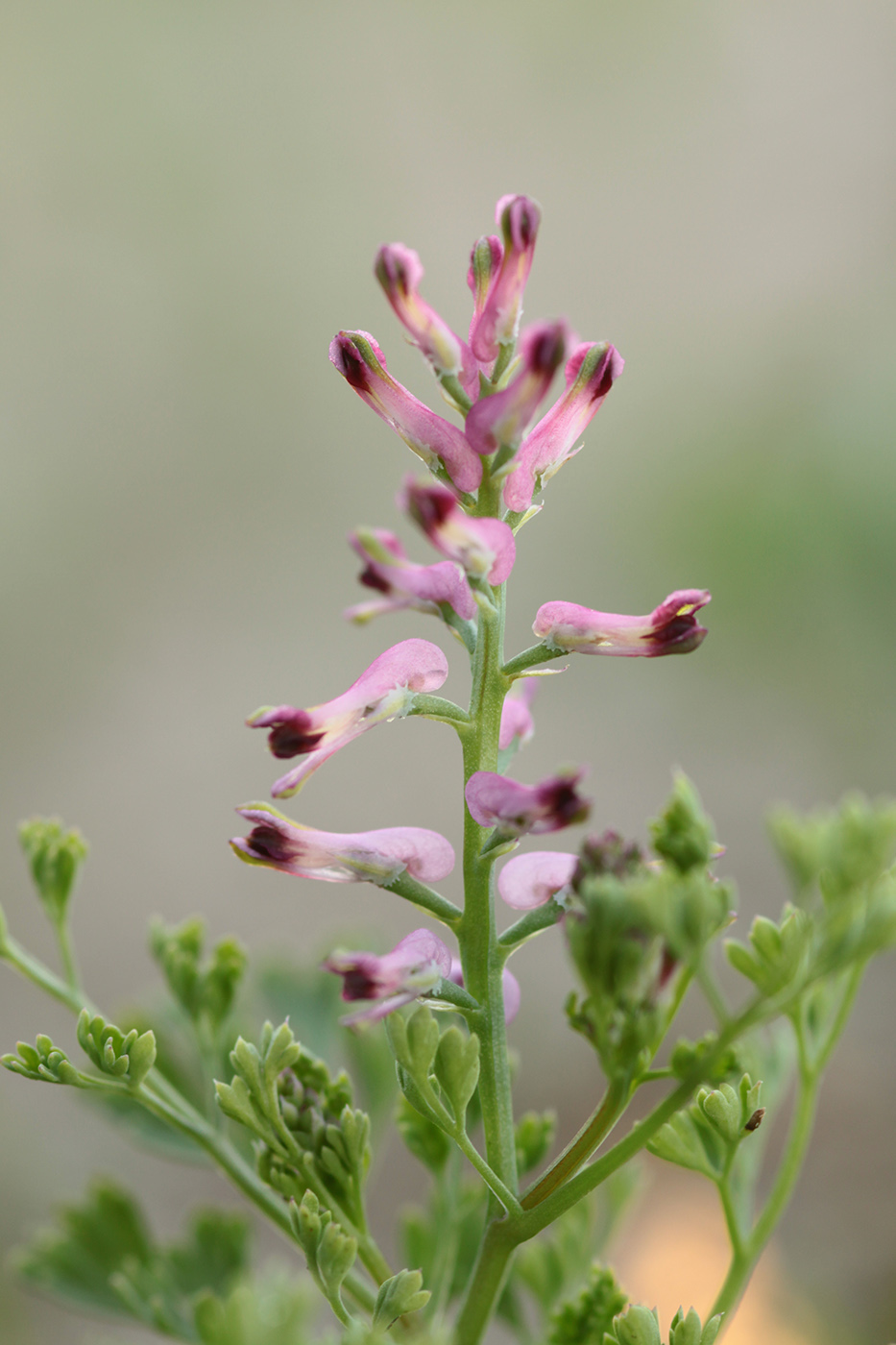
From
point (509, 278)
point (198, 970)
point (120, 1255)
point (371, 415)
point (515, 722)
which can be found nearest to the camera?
point (509, 278)

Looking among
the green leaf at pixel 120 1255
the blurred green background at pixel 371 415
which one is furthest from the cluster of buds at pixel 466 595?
the blurred green background at pixel 371 415

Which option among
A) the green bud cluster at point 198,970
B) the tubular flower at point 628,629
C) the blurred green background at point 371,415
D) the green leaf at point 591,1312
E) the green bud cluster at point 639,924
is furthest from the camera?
the blurred green background at point 371,415

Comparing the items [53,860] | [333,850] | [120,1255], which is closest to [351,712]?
[333,850]

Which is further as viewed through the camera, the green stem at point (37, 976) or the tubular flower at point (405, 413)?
the green stem at point (37, 976)

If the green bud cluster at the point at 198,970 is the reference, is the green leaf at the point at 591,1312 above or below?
below

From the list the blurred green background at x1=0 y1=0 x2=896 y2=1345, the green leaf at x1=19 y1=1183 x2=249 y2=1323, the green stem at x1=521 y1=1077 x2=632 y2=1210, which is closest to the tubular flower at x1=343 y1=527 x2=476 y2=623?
the green stem at x1=521 y1=1077 x2=632 y2=1210

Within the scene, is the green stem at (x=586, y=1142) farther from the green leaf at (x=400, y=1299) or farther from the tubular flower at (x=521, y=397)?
the tubular flower at (x=521, y=397)

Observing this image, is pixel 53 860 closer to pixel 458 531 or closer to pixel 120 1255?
pixel 120 1255

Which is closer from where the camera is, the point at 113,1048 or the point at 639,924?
the point at 639,924
